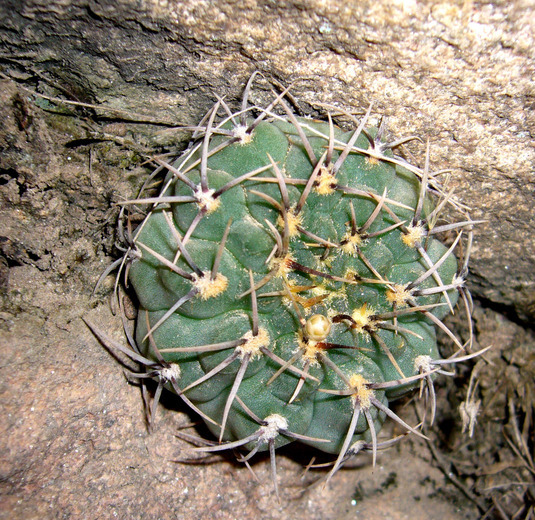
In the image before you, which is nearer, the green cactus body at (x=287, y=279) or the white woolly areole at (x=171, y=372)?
the green cactus body at (x=287, y=279)

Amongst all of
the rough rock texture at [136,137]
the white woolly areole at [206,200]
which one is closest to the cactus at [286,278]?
the white woolly areole at [206,200]

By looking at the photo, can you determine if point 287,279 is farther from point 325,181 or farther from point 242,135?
point 242,135

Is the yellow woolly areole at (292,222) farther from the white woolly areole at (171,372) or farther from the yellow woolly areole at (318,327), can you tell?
the white woolly areole at (171,372)

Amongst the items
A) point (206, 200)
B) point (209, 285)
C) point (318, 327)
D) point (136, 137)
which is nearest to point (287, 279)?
point (318, 327)

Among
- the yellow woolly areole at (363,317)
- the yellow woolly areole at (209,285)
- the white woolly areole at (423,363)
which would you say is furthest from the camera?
the white woolly areole at (423,363)

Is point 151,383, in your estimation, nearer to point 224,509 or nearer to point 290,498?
point 224,509

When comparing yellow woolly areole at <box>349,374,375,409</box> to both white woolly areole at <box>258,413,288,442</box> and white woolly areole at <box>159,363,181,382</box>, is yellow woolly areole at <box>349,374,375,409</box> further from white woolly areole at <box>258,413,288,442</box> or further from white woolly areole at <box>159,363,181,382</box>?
white woolly areole at <box>159,363,181,382</box>

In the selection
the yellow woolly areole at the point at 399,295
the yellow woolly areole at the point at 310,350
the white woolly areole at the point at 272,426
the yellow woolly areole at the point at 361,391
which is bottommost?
the white woolly areole at the point at 272,426
